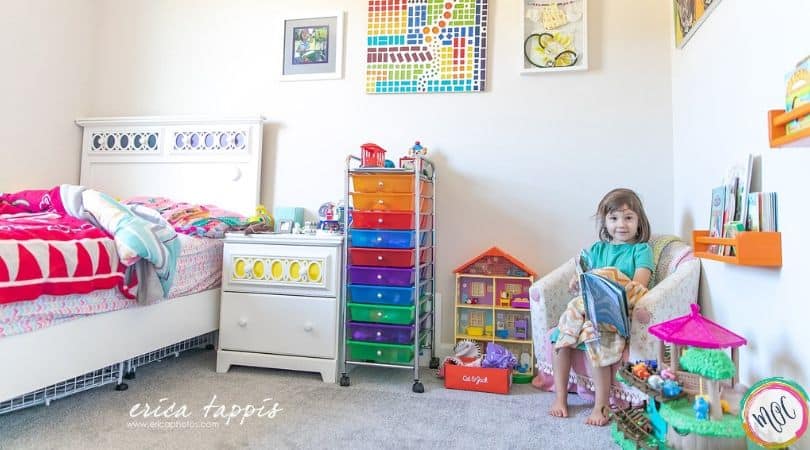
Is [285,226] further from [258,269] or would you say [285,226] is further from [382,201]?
[382,201]

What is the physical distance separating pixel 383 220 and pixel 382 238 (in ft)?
0.28

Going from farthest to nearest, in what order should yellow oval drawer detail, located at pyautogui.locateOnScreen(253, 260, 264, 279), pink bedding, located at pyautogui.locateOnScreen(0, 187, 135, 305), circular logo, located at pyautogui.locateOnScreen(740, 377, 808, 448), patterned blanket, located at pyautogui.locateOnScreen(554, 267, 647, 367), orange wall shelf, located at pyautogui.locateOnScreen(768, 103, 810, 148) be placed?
yellow oval drawer detail, located at pyautogui.locateOnScreen(253, 260, 264, 279)
patterned blanket, located at pyautogui.locateOnScreen(554, 267, 647, 367)
pink bedding, located at pyautogui.locateOnScreen(0, 187, 135, 305)
circular logo, located at pyautogui.locateOnScreen(740, 377, 808, 448)
orange wall shelf, located at pyautogui.locateOnScreen(768, 103, 810, 148)

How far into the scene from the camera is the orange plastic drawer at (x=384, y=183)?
2.18 metres

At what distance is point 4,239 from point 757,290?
2351 millimetres

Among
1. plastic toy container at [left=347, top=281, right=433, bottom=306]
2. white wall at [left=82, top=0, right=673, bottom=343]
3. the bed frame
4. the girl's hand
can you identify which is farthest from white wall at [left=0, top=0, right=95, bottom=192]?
the girl's hand

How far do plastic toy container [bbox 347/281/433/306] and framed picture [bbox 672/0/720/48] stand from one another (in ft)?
5.47

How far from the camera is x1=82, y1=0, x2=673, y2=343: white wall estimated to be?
2416mm

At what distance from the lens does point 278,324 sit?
2246 millimetres

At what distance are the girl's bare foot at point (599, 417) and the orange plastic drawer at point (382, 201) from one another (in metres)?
1.13

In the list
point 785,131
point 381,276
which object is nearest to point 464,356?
point 381,276

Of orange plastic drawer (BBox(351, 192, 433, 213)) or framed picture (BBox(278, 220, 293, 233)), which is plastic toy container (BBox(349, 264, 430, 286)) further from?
framed picture (BBox(278, 220, 293, 233))

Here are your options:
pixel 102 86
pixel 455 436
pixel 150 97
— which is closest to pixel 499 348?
pixel 455 436

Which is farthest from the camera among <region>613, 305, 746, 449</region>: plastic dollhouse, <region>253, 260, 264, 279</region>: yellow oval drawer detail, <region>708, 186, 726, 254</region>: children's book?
<region>253, 260, 264, 279</region>: yellow oval drawer detail

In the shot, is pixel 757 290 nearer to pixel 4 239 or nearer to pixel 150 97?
pixel 4 239
